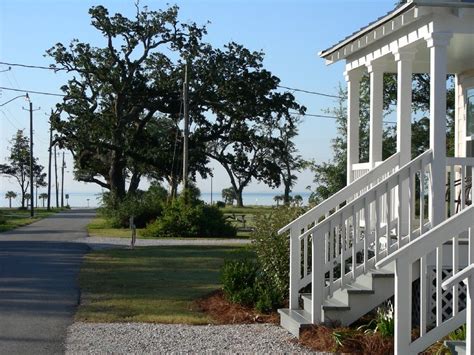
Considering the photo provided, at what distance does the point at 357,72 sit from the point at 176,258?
972 centimetres

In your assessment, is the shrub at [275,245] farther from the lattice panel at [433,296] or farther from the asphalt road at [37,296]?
the asphalt road at [37,296]

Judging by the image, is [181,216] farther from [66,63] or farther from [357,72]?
[357,72]

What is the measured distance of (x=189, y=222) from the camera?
3425 centimetres

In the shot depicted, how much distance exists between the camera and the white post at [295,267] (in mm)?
10664

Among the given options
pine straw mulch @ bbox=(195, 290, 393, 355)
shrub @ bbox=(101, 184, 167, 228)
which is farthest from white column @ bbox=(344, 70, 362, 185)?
shrub @ bbox=(101, 184, 167, 228)

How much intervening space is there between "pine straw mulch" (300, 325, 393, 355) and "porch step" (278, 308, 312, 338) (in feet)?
0.69

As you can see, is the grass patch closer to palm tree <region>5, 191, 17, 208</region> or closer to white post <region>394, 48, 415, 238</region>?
white post <region>394, 48, 415, 238</region>

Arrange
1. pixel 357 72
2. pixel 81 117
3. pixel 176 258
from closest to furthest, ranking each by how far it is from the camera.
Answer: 1. pixel 357 72
2. pixel 176 258
3. pixel 81 117

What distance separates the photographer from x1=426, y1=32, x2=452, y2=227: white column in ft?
31.3

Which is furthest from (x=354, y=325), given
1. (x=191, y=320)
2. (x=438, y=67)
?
(x=438, y=67)

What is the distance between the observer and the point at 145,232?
3469cm

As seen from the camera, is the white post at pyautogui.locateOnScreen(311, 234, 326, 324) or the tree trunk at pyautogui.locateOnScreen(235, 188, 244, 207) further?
the tree trunk at pyautogui.locateOnScreen(235, 188, 244, 207)

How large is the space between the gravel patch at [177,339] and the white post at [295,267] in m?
0.49

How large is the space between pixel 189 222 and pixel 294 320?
24.4m
